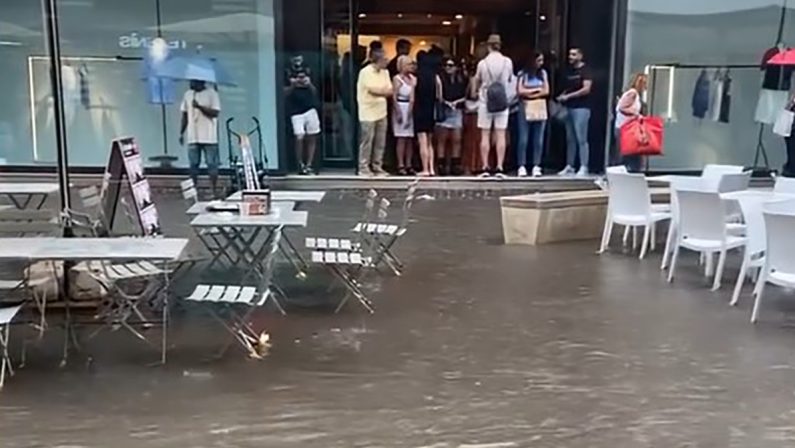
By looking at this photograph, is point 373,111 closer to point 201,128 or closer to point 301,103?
point 301,103

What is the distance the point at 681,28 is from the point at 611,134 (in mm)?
1758

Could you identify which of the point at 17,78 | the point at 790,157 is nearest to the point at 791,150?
the point at 790,157

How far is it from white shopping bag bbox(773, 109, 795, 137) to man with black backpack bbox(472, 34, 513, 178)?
355 cm

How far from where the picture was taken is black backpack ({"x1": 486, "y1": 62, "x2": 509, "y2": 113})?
1134cm

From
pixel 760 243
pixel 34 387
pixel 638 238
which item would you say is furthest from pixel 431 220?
pixel 34 387

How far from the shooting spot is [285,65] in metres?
11.9

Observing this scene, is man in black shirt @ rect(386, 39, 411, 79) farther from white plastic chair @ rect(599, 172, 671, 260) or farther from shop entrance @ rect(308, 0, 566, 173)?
white plastic chair @ rect(599, 172, 671, 260)

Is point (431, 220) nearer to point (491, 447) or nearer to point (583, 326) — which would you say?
point (583, 326)

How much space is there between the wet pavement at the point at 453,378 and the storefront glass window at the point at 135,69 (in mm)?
6255

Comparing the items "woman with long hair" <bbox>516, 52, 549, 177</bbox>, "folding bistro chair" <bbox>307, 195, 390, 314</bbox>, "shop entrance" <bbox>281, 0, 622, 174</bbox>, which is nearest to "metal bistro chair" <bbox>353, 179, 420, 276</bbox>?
"folding bistro chair" <bbox>307, 195, 390, 314</bbox>

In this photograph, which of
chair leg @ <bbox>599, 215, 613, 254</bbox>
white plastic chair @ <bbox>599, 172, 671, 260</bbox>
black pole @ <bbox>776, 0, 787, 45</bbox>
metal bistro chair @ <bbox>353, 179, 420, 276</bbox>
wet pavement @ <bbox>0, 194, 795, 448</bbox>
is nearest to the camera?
wet pavement @ <bbox>0, 194, 795, 448</bbox>

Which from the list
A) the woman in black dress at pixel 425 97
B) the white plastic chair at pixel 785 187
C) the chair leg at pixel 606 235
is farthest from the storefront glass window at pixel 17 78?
the white plastic chair at pixel 785 187

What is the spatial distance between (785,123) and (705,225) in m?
5.72

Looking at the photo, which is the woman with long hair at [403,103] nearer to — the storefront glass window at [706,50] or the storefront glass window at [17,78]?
the storefront glass window at [706,50]
